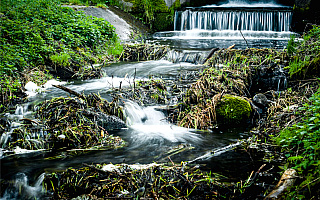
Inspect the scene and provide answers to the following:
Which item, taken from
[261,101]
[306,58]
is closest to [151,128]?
[261,101]

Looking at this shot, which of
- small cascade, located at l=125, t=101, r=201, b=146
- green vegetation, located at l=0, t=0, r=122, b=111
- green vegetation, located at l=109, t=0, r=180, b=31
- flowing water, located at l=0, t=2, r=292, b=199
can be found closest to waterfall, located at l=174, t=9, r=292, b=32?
green vegetation, located at l=109, t=0, r=180, b=31

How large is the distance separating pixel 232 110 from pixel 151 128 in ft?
5.63

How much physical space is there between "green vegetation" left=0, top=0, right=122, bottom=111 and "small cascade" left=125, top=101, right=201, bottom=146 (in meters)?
2.79

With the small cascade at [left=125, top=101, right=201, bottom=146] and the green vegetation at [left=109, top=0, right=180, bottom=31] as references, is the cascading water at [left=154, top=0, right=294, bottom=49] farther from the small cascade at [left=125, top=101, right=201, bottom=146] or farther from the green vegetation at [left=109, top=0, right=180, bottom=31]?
the small cascade at [left=125, top=101, right=201, bottom=146]

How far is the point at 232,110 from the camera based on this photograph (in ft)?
19.1

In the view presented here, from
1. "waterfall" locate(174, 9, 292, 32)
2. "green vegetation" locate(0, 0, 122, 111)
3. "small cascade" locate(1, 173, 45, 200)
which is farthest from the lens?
"waterfall" locate(174, 9, 292, 32)

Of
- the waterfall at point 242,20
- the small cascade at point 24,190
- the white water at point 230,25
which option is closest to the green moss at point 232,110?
the small cascade at point 24,190

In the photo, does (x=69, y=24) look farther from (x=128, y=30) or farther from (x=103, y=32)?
(x=128, y=30)

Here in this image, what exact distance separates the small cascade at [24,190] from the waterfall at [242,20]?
49.6 ft

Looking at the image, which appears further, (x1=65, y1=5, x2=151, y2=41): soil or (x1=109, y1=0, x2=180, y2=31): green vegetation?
(x1=109, y1=0, x2=180, y2=31): green vegetation

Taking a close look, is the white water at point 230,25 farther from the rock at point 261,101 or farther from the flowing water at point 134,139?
the rock at point 261,101

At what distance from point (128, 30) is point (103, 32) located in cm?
284

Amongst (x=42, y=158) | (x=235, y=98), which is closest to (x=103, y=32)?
(x=235, y=98)

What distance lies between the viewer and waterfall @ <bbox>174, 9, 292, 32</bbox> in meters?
16.3
